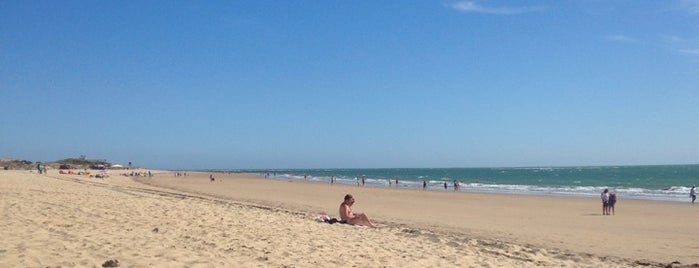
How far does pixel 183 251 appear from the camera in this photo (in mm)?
8125

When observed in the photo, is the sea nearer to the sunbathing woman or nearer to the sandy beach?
the sandy beach

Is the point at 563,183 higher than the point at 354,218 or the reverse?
the reverse

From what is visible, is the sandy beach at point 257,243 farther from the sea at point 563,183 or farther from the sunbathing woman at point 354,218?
the sea at point 563,183

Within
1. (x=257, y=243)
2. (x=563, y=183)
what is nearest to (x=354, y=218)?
(x=257, y=243)

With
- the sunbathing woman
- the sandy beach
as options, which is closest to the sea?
the sandy beach

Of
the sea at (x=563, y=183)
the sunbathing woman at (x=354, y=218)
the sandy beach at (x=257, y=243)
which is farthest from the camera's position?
the sea at (x=563, y=183)

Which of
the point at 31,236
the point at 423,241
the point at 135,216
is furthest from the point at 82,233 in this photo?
the point at 423,241

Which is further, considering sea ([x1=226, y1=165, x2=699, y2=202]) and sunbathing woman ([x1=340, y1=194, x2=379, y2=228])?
sea ([x1=226, y1=165, x2=699, y2=202])

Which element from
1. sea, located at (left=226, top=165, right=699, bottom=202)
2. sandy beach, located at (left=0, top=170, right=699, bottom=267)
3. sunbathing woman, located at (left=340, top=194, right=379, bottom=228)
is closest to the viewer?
sandy beach, located at (left=0, top=170, right=699, bottom=267)

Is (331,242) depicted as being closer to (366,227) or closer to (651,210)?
(366,227)

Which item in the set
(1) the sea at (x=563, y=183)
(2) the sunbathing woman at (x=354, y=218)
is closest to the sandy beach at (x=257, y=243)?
(2) the sunbathing woman at (x=354, y=218)

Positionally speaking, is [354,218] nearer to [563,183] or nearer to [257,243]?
[257,243]

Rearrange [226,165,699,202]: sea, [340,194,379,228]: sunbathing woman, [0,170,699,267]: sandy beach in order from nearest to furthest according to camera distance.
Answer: [0,170,699,267]: sandy beach, [340,194,379,228]: sunbathing woman, [226,165,699,202]: sea

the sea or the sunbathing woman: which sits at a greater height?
the sunbathing woman
